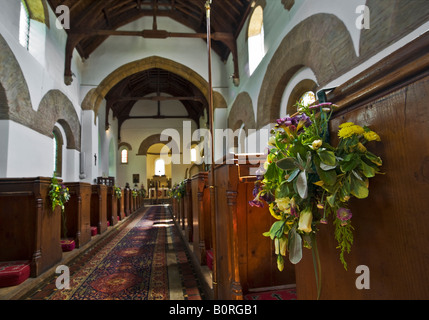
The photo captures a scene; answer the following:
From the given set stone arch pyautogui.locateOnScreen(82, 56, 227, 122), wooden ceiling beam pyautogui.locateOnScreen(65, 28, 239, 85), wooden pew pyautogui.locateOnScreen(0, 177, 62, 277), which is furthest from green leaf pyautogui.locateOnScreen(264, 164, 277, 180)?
stone arch pyautogui.locateOnScreen(82, 56, 227, 122)

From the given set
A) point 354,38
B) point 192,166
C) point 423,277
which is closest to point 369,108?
point 423,277

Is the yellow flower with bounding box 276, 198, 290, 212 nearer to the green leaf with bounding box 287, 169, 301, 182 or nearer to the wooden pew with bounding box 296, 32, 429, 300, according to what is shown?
the green leaf with bounding box 287, 169, 301, 182

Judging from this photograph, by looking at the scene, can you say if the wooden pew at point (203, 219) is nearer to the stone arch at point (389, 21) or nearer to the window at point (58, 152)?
the stone arch at point (389, 21)

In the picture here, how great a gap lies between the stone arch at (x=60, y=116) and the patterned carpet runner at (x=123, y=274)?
3.70 metres

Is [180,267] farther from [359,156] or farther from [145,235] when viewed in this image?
[359,156]

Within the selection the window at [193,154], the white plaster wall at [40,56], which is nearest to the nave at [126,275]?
the white plaster wall at [40,56]

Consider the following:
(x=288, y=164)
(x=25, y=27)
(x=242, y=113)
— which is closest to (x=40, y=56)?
(x=25, y=27)

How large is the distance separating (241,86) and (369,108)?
8374 millimetres

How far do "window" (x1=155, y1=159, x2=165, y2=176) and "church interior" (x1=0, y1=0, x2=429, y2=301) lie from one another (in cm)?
1025

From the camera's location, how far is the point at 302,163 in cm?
82

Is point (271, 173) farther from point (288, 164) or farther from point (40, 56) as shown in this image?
point (40, 56)

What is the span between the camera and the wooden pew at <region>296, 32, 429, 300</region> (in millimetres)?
641

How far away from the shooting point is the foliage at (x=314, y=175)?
0.75 metres

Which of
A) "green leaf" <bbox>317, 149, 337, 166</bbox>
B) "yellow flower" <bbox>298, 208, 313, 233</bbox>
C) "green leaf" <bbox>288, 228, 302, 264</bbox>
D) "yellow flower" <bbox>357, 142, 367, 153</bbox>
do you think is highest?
"yellow flower" <bbox>357, 142, 367, 153</bbox>
